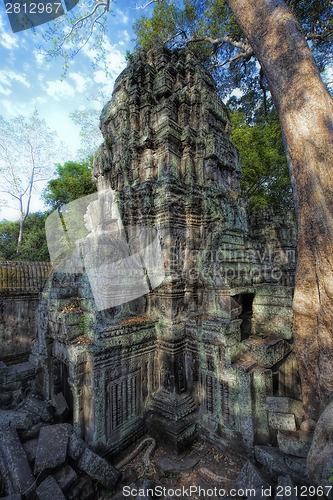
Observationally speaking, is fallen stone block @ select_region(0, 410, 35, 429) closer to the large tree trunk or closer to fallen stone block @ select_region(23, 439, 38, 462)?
fallen stone block @ select_region(23, 439, 38, 462)

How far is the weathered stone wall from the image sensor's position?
9164 mm

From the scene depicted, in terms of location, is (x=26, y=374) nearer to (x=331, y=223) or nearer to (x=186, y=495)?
(x=186, y=495)

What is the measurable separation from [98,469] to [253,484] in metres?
1.92

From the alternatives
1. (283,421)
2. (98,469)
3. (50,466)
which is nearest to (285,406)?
(283,421)

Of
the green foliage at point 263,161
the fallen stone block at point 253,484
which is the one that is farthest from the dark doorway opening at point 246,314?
the green foliage at point 263,161

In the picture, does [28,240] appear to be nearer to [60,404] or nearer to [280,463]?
[60,404]

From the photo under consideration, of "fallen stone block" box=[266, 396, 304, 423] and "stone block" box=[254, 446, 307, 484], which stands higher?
"fallen stone block" box=[266, 396, 304, 423]

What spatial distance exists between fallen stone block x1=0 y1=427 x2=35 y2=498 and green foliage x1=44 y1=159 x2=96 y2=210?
13.6 metres

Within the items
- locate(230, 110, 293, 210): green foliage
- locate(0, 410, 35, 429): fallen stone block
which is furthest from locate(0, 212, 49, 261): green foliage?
locate(0, 410, 35, 429): fallen stone block

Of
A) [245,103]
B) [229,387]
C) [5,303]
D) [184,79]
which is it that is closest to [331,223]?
[229,387]

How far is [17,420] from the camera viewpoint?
12.0 ft

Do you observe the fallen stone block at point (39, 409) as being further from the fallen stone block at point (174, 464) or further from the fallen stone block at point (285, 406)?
the fallen stone block at point (285, 406)

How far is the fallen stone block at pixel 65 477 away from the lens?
2883 millimetres

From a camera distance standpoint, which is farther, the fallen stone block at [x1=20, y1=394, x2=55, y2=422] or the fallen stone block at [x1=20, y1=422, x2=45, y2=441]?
the fallen stone block at [x1=20, y1=394, x2=55, y2=422]
